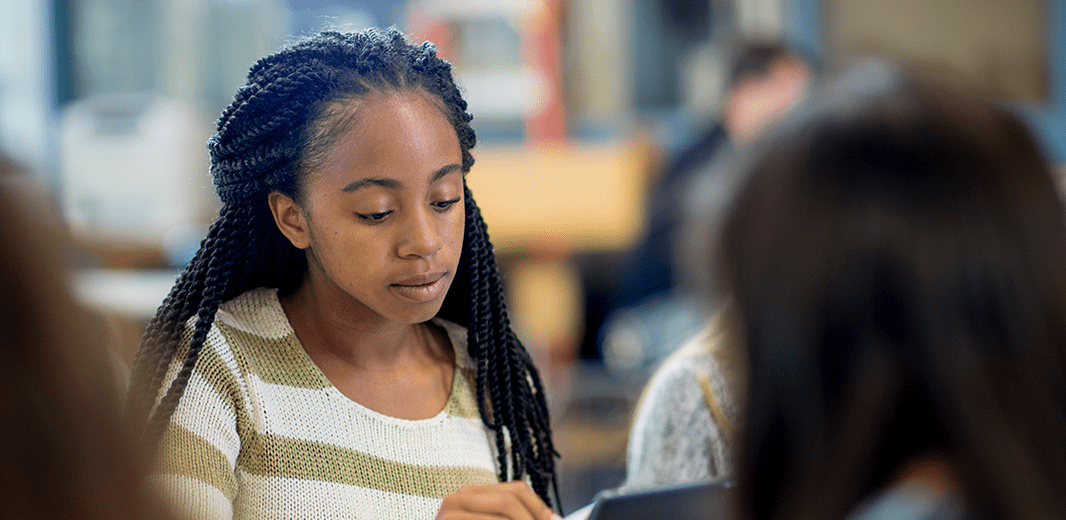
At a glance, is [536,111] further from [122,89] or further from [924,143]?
[924,143]

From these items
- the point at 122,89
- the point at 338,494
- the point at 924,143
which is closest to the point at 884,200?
the point at 924,143

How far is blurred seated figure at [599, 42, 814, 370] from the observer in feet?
8.79

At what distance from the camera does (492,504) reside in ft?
2.85

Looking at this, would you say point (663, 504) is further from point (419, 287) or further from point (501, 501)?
point (419, 287)

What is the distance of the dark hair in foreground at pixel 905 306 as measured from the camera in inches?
22.2

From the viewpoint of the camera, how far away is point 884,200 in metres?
0.57

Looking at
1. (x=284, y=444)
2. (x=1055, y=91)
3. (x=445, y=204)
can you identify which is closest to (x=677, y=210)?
(x=1055, y=91)

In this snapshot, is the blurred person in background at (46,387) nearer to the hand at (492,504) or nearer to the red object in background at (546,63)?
the hand at (492,504)

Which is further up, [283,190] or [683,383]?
[283,190]

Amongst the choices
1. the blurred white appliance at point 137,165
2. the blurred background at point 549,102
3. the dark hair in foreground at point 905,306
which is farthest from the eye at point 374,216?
the blurred white appliance at point 137,165

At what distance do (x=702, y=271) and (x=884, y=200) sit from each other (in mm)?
130

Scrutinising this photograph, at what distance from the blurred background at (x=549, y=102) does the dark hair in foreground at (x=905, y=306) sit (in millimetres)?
2097

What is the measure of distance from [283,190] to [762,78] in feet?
6.60

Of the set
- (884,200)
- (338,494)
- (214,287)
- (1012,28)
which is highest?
(1012,28)
